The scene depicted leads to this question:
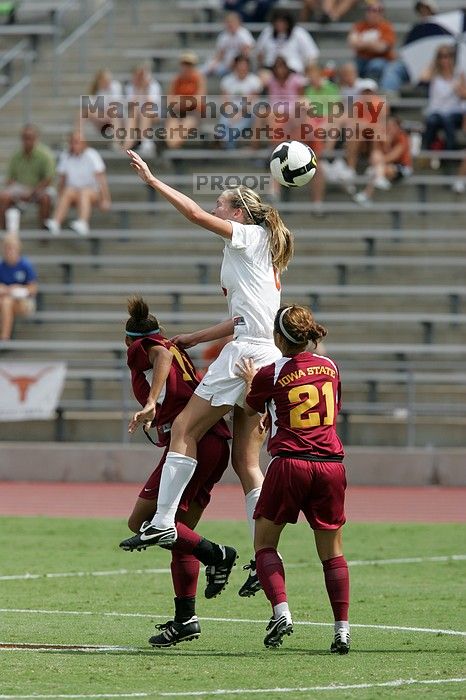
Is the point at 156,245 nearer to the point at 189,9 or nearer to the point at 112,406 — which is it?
the point at 112,406

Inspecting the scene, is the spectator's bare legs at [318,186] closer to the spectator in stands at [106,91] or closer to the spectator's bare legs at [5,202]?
the spectator in stands at [106,91]

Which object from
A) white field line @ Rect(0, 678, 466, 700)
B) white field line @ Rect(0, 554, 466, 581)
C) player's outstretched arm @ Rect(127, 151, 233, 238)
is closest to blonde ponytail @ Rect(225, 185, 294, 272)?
player's outstretched arm @ Rect(127, 151, 233, 238)

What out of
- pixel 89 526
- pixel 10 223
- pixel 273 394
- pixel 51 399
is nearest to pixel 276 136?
pixel 10 223

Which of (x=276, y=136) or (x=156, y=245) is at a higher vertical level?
(x=276, y=136)

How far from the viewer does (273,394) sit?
8.12 m

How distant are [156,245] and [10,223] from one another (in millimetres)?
2252

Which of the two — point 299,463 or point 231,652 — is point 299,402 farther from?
point 231,652

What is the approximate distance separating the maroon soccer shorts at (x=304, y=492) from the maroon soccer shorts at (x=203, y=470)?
61cm

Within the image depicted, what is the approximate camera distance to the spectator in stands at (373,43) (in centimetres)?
2369

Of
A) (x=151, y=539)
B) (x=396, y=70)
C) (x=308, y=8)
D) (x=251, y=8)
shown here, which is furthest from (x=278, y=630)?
(x=251, y=8)

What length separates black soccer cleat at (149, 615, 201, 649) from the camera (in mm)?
8430

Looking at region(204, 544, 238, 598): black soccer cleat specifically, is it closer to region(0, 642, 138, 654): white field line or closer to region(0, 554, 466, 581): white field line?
region(0, 642, 138, 654): white field line

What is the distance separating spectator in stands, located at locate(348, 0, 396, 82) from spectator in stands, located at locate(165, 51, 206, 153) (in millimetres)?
2474

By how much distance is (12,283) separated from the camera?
21531mm
